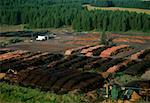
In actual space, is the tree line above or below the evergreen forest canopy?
above

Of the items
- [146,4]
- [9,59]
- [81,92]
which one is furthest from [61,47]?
[146,4]

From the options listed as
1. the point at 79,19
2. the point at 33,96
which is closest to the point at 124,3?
the point at 79,19

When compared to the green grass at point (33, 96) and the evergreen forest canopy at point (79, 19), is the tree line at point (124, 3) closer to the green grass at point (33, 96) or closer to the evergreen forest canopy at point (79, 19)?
the evergreen forest canopy at point (79, 19)

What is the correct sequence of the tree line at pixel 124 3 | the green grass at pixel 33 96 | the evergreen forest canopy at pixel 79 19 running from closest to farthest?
the green grass at pixel 33 96, the evergreen forest canopy at pixel 79 19, the tree line at pixel 124 3

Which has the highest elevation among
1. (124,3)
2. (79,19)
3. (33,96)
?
(33,96)

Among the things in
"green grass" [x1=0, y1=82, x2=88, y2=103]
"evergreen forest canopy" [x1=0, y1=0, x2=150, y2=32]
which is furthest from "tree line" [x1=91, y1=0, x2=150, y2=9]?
"green grass" [x1=0, y1=82, x2=88, y2=103]

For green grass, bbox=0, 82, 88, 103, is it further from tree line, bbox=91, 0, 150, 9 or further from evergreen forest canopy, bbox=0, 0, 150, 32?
tree line, bbox=91, 0, 150, 9

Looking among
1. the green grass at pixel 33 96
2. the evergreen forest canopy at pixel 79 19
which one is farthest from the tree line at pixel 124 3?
the green grass at pixel 33 96

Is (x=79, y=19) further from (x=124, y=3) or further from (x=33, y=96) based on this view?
(x=33, y=96)

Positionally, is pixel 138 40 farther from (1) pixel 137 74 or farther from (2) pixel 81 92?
(2) pixel 81 92
